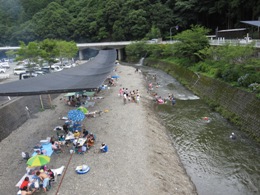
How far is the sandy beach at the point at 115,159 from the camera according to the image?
10914mm

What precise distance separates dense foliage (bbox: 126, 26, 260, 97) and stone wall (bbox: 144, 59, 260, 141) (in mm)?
731

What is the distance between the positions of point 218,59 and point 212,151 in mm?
18957

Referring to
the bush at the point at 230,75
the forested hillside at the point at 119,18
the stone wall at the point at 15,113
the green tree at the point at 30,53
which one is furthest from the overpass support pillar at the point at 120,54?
the bush at the point at 230,75

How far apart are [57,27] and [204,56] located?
65614 mm

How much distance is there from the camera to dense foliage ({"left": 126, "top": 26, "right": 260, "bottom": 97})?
2103 centimetres

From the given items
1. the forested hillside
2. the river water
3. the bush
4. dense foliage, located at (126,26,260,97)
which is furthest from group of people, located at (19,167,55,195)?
the forested hillside

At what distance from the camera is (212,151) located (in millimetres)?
15305

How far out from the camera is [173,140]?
680 inches

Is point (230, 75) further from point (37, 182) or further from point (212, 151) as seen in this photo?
point (37, 182)

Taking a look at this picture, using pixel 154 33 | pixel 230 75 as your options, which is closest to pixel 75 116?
pixel 230 75

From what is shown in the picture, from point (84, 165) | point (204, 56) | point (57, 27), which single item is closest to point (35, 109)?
point (84, 165)

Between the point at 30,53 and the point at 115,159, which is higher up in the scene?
the point at 30,53

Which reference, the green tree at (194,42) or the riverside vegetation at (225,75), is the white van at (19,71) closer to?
the riverside vegetation at (225,75)

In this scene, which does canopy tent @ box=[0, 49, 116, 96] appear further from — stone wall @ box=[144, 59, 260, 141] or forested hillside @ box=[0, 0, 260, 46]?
forested hillside @ box=[0, 0, 260, 46]
